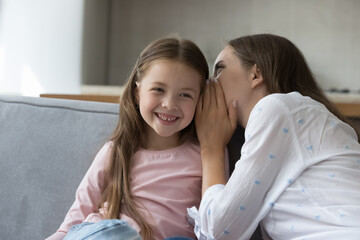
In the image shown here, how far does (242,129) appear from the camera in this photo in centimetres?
138

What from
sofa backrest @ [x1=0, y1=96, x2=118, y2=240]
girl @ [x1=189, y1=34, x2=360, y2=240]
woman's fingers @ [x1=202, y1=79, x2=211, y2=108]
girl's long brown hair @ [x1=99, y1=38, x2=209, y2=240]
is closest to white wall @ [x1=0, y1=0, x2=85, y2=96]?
sofa backrest @ [x1=0, y1=96, x2=118, y2=240]

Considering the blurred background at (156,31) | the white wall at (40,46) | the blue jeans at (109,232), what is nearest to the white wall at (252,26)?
the blurred background at (156,31)

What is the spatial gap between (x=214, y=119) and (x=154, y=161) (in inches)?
8.1

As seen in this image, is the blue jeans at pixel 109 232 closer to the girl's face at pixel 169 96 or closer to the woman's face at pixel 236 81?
the girl's face at pixel 169 96

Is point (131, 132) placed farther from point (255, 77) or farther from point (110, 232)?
point (110, 232)

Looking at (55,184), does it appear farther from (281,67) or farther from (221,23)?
(221,23)

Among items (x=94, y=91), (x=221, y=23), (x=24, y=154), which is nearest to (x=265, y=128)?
(x=24, y=154)

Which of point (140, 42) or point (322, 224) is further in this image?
point (140, 42)

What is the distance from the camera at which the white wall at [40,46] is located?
13.2 feet

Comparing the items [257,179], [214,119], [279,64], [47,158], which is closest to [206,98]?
[214,119]

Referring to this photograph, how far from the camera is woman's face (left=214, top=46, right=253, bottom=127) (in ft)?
4.11

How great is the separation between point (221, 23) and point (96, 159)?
131 inches

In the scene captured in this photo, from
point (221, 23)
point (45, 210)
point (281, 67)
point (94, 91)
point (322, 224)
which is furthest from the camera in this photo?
point (221, 23)

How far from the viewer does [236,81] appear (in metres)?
1.26
